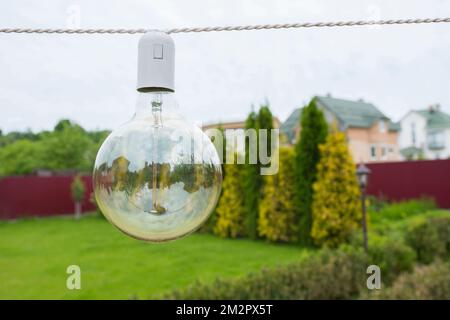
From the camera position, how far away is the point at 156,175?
→ 0.65 meters

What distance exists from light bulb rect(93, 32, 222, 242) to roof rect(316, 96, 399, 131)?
67.3ft

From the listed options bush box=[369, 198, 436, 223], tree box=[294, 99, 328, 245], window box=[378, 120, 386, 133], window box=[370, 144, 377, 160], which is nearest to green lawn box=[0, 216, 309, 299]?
tree box=[294, 99, 328, 245]

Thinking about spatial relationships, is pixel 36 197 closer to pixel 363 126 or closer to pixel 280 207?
pixel 280 207

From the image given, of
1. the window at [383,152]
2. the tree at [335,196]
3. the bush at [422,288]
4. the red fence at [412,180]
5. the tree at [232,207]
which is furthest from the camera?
the window at [383,152]

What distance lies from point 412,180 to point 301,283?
976 centimetres

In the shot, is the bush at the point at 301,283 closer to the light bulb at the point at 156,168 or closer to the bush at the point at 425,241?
the bush at the point at 425,241

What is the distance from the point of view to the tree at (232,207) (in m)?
9.46

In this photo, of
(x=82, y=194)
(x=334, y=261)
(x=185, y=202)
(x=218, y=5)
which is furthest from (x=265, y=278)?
(x=82, y=194)

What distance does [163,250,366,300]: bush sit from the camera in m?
3.41

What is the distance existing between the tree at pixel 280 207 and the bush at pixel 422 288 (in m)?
4.71

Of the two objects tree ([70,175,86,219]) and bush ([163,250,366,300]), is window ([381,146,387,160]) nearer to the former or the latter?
tree ([70,175,86,219])

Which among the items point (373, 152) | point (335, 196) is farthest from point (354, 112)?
point (335, 196)

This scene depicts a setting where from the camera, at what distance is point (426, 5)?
6.96ft

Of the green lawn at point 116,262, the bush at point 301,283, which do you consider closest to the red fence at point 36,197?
the green lawn at point 116,262
